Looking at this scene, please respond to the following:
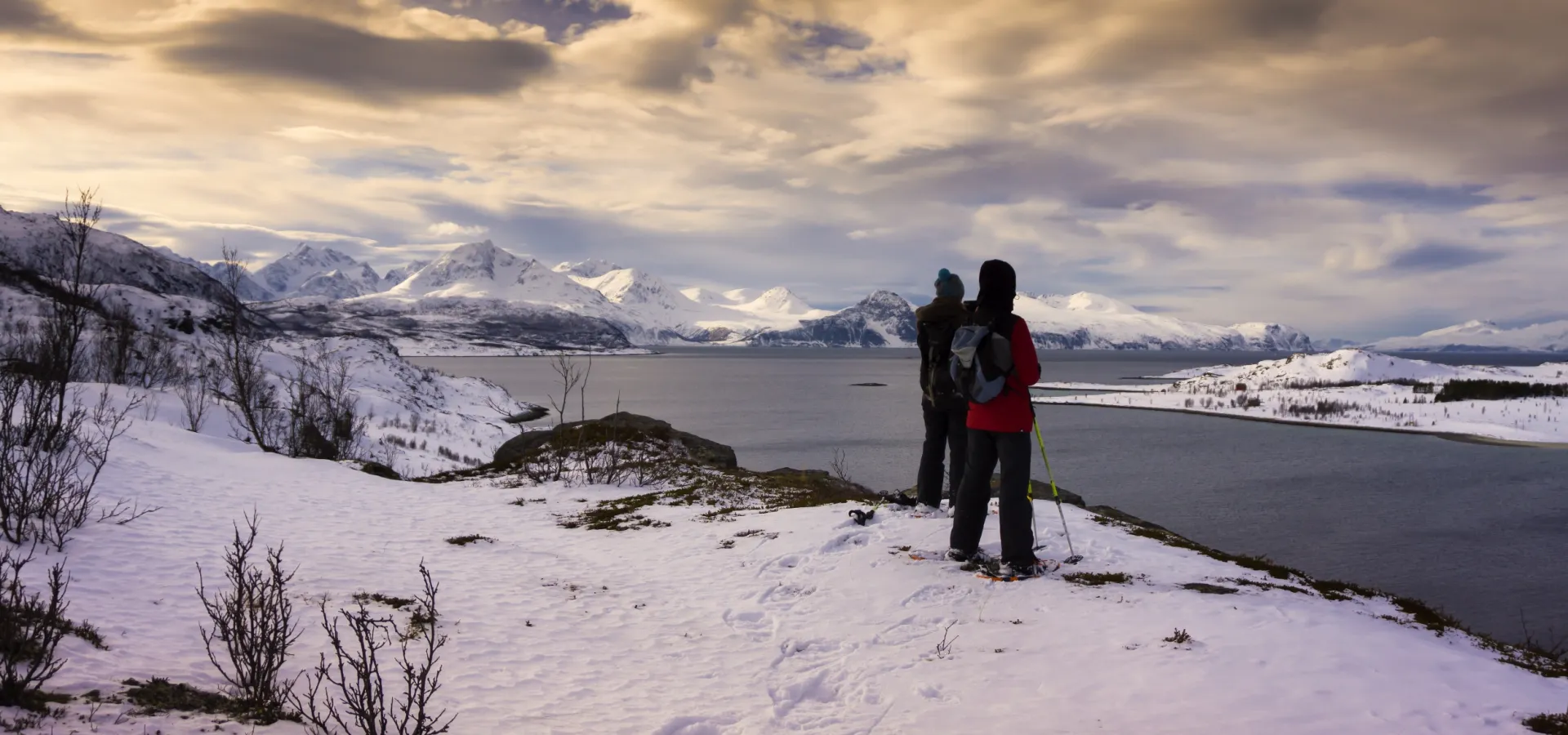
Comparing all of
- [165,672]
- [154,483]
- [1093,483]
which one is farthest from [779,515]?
[1093,483]

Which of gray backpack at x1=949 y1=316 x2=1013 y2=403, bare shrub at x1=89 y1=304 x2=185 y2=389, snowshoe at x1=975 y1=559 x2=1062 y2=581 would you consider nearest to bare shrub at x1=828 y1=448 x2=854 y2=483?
snowshoe at x1=975 y1=559 x2=1062 y2=581

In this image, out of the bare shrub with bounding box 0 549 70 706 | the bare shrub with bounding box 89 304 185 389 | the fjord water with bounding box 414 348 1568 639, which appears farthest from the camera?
the bare shrub with bounding box 89 304 185 389

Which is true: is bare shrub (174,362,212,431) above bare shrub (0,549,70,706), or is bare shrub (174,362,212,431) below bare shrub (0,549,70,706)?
below

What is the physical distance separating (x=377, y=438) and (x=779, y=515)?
3571cm

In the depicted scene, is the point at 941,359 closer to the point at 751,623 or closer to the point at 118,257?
the point at 751,623

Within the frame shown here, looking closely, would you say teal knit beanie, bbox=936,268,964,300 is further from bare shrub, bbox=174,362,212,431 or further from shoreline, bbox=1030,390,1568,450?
shoreline, bbox=1030,390,1568,450

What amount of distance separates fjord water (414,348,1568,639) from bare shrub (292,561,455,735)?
6.96 meters

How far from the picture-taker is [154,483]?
1404 cm

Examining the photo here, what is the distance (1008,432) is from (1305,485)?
3509cm

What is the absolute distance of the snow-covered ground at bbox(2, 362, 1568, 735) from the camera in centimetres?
557

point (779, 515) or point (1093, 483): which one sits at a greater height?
point (779, 515)

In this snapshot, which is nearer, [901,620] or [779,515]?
[901,620]

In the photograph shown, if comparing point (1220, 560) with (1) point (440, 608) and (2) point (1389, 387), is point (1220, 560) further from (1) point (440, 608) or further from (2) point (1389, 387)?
(2) point (1389, 387)

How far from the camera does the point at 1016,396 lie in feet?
28.6
